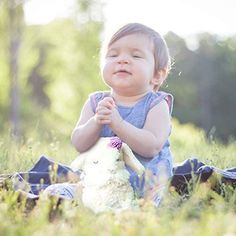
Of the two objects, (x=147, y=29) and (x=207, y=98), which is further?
(x=207, y=98)

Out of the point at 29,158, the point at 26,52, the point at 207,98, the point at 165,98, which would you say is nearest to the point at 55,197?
the point at 165,98

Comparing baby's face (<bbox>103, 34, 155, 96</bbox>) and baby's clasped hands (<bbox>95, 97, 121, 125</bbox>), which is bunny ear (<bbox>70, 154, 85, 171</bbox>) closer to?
baby's clasped hands (<bbox>95, 97, 121, 125</bbox>)

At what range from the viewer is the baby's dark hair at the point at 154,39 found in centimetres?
364

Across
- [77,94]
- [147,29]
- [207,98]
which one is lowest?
[207,98]

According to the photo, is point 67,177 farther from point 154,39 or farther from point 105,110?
point 154,39

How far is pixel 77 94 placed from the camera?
760 inches

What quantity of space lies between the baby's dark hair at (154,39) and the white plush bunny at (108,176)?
1.84 feet

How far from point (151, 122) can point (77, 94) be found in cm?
1583

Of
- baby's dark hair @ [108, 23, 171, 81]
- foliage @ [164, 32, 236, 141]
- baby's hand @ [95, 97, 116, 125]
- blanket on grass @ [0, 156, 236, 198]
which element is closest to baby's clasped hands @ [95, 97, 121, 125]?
baby's hand @ [95, 97, 116, 125]

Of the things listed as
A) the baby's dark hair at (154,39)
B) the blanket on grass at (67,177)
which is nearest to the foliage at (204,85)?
the blanket on grass at (67,177)

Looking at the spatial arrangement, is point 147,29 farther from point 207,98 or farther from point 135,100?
point 207,98

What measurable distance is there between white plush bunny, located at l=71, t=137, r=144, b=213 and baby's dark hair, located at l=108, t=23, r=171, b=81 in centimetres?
56

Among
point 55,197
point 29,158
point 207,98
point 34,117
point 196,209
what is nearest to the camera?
point 55,197

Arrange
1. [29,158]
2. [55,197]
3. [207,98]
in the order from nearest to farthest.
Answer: [55,197]
[29,158]
[207,98]
